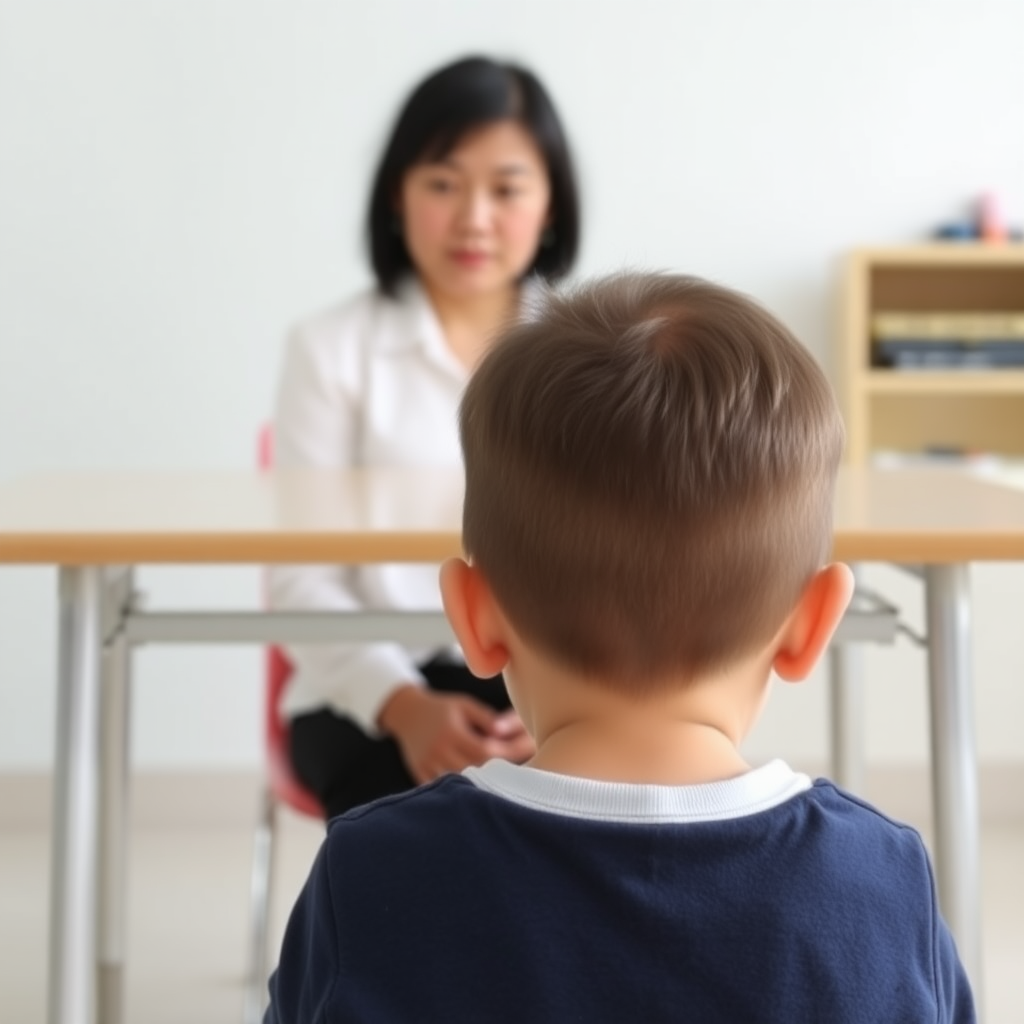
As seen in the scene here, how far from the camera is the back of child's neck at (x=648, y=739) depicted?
2.38 feet

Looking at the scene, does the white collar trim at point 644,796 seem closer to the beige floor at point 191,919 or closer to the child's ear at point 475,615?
the child's ear at point 475,615

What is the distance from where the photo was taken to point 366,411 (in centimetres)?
205

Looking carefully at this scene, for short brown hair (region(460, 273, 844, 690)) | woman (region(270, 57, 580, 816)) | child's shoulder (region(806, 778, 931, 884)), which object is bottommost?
child's shoulder (region(806, 778, 931, 884))

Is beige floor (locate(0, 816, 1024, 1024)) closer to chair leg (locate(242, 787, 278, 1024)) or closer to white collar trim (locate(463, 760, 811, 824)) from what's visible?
chair leg (locate(242, 787, 278, 1024))

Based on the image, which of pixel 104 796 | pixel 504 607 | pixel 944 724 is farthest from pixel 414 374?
pixel 504 607

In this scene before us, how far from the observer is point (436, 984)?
0.70 meters

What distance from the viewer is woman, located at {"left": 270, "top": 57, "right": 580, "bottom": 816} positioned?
6.51 feet

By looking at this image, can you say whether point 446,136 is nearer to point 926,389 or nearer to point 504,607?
point 504,607

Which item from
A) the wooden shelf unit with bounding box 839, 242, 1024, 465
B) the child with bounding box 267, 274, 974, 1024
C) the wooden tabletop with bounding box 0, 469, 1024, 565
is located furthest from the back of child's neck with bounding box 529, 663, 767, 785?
the wooden shelf unit with bounding box 839, 242, 1024, 465

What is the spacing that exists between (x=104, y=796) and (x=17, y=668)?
1519mm

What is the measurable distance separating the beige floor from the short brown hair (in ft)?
5.11

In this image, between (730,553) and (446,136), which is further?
(446,136)

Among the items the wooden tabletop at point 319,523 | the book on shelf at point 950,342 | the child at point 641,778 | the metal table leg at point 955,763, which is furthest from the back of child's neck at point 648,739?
the book on shelf at point 950,342

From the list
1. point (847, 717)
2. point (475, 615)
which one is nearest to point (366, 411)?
point (847, 717)
